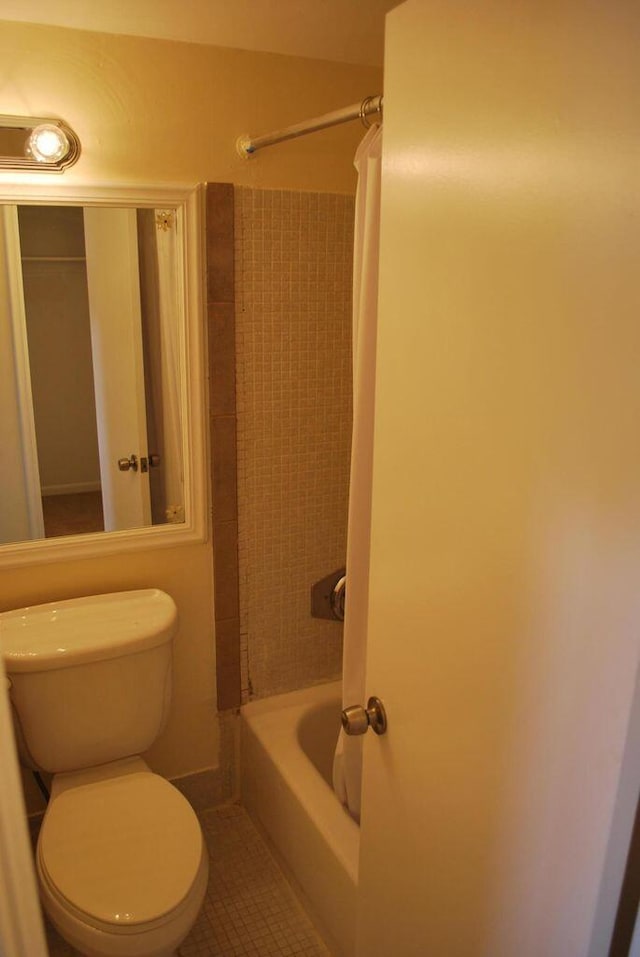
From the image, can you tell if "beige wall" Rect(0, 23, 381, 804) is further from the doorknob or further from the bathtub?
the doorknob

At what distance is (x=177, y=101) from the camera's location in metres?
1.81

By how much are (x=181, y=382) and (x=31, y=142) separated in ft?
2.26

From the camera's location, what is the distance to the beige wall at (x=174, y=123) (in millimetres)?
1684

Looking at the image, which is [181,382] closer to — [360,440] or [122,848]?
[360,440]

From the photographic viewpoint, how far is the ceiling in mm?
1566

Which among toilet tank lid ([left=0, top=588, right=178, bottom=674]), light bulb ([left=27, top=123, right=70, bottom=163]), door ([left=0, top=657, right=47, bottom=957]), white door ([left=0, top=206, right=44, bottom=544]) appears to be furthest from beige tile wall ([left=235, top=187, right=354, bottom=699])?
door ([left=0, top=657, right=47, bottom=957])

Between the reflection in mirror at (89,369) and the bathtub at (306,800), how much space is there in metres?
0.73

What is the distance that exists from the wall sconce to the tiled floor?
1.98m

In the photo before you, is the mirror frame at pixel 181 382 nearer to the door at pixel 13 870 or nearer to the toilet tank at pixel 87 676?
the toilet tank at pixel 87 676

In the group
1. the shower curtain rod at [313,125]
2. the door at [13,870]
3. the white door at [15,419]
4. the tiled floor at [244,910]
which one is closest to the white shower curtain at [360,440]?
the shower curtain rod at [313,125]

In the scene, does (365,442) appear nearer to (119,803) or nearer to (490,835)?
(490,835)

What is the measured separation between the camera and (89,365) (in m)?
1.89

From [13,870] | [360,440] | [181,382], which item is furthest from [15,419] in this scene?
[13,870]

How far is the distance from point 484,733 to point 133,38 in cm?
177
